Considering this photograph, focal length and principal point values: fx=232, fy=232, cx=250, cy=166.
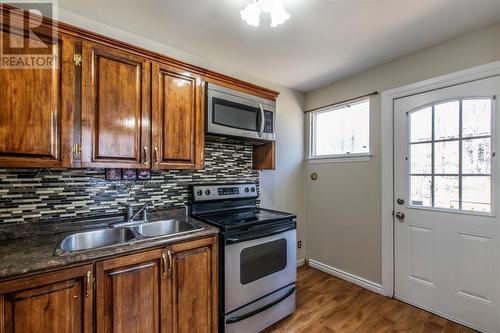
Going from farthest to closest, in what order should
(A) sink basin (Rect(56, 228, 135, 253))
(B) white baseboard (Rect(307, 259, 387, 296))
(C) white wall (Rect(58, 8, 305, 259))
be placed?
(C) white wall (Rect(58, 8, 305, 259))
(B) white baseboard (Rect(307, 259, 387, 296))
(A) sink basin (Rect(56, 228, 135, 253))

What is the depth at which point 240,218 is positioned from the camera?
204 centimetres

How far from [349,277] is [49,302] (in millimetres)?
2767

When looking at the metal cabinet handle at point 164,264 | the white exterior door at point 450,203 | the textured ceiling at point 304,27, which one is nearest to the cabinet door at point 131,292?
the metal cabinet handle at point 164,264

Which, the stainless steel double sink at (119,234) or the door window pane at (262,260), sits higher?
the stainless steel double sink at (119,234)

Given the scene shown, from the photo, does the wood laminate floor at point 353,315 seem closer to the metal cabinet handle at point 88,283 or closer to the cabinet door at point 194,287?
the cabinet door at point 194,287

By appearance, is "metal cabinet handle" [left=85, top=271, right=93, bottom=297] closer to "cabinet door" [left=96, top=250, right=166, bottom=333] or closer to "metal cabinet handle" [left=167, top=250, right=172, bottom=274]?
"cabinet door" [left=96, top=250, right=166, bottom=333]

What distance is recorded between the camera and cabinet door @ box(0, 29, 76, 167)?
126 centimetres

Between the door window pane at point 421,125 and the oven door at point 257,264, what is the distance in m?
1.47

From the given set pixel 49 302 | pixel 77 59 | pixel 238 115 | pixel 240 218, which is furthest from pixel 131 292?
pixel 238 115

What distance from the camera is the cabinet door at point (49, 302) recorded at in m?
1.03

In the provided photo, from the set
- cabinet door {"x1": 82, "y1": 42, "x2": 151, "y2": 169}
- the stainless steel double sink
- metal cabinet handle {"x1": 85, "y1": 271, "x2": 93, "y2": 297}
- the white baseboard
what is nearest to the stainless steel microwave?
cabinet door {"x1": 82, "y1": 42, "x2": 151, "y2": 169}

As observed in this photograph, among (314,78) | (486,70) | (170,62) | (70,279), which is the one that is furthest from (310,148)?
(70,279)

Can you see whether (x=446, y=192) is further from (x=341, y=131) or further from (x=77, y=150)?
(x=77, y=150)

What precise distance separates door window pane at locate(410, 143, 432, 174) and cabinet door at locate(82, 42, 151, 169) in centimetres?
241
